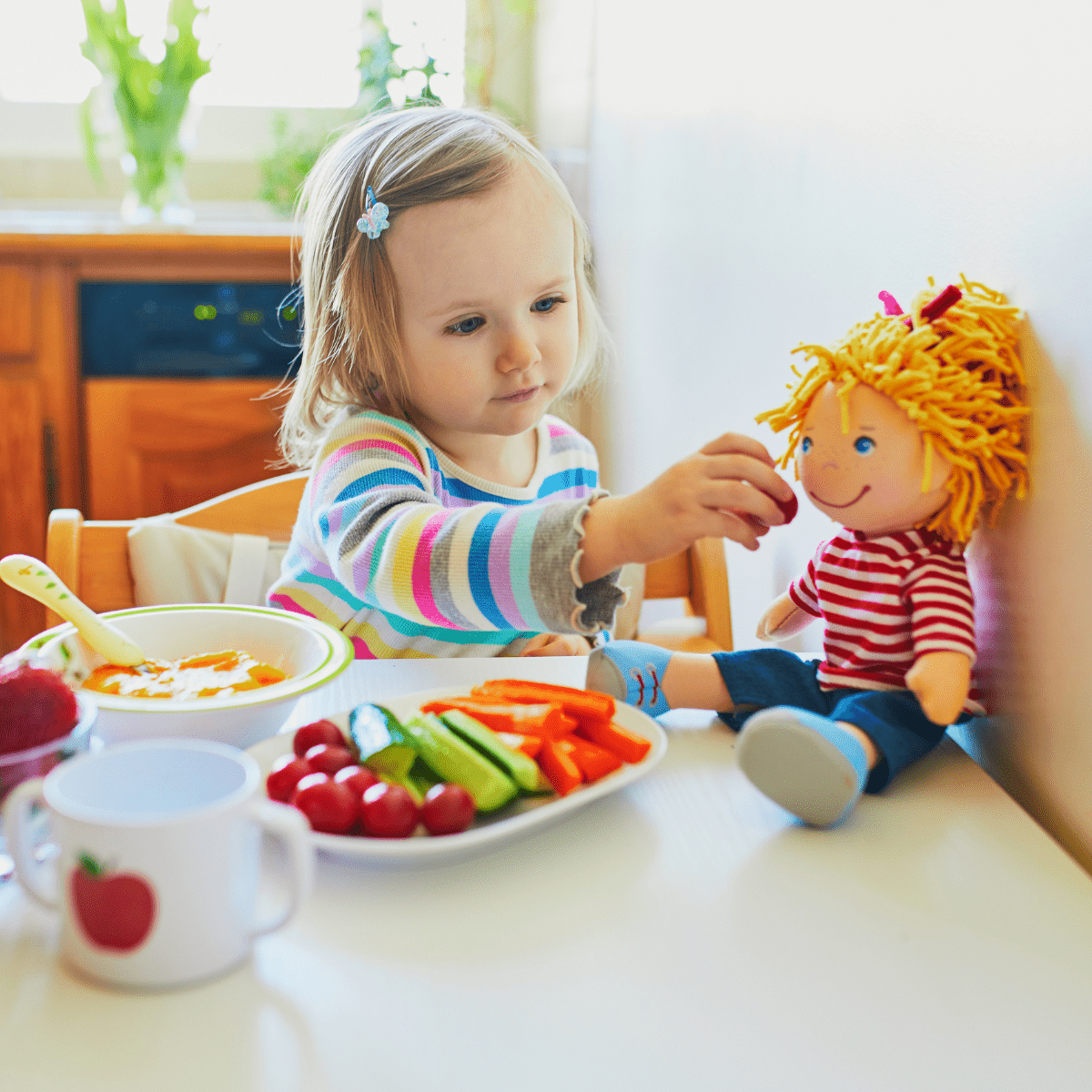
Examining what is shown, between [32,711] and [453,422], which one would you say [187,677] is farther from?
[453,422]

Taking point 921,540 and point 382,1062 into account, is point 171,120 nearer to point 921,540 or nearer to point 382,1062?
point 921,540

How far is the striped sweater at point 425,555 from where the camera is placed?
23.1 inches

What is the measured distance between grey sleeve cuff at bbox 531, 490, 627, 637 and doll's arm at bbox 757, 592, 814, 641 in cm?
12

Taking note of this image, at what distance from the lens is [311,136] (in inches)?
90.2

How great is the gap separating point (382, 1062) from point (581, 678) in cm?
41

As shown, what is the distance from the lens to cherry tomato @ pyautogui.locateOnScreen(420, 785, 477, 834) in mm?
455

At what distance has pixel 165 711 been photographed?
521 millimetres

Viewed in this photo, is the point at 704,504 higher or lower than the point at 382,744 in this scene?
higher

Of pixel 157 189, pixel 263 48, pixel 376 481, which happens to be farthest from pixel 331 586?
Answer: pixel 263 48

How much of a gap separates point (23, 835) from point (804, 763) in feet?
1.09

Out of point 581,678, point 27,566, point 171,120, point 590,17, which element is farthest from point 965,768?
point 171,120

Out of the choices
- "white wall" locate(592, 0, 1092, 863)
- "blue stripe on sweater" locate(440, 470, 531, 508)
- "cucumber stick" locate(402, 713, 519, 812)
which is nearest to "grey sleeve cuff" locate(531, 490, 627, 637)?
"cucumber stick" locate(402, 713, 519, 812)

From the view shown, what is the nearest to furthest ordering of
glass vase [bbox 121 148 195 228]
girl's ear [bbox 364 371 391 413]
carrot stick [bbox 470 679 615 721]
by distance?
carrot stick [bbox 470 679 615 721]
girl's ear [bbox 364 371 391 413]
glass vase [bbox 121 148 195 228]

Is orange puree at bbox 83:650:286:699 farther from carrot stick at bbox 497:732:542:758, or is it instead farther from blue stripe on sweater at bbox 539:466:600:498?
blue stripe on sweater at bbox 539:466:600:498
